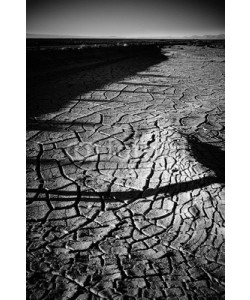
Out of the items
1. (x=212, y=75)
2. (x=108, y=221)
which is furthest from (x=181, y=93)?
(x=108, y=221)

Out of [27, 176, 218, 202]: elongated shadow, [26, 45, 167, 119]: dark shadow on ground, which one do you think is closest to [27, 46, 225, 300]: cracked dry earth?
[27, 176, 218, 202]: elongated shadow

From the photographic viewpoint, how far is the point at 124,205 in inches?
70.1

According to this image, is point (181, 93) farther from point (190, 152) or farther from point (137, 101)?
point (190, 152)

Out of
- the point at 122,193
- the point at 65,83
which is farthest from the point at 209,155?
the point at 65,83

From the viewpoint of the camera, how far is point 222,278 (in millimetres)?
1333

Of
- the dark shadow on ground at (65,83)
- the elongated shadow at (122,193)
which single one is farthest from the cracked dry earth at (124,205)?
the dark shadow on ground at (65,83)

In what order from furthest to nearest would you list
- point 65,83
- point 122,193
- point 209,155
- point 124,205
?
point 65,83 → point 209,155 → point 122,193 → point 124,205

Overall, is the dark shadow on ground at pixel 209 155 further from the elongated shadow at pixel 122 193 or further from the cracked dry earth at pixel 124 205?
the elongated shadow at pixel 122 193

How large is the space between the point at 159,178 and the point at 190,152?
0.50 m

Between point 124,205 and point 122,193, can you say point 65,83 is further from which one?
point 124,205

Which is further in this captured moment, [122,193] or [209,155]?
[209,155]

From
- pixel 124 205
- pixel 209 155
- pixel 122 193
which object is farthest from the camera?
pixel 209 155

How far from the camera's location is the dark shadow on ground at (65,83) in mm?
3391

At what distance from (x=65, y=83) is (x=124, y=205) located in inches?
134
